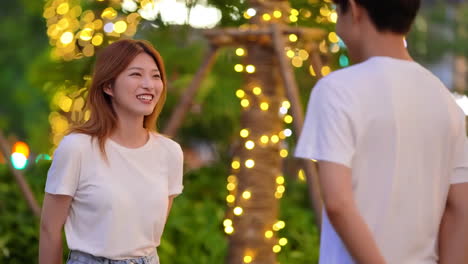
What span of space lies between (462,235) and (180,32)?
537 cm

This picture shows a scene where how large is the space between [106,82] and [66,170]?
398mm

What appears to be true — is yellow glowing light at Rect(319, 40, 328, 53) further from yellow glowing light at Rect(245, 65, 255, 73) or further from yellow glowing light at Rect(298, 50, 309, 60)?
yellow glowing light at Rect(245, 65, 255, 73)

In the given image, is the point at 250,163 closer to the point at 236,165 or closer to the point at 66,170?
the point at 236,165

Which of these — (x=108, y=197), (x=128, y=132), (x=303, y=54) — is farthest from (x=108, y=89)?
(x=303, y=54)

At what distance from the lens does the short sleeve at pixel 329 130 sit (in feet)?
8.74

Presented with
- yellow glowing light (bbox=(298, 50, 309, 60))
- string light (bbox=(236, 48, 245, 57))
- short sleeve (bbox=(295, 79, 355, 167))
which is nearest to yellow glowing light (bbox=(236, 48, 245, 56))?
string light (bbox=(236, 48, 245, 57))

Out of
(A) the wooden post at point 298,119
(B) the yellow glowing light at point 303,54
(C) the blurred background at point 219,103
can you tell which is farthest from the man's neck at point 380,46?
(B) the yellow glowing light at point 303,54

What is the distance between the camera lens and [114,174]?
367cm

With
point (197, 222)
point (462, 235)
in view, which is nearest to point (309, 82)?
point (197, 222)

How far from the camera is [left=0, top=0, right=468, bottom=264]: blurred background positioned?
7.47m

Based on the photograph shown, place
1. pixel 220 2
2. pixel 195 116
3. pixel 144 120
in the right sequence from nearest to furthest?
pixel 144 120 → pixel 220 2 → pixel 195 116

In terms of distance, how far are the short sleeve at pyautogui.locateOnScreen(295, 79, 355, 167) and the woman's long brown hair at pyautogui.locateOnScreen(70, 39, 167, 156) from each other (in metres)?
1.18

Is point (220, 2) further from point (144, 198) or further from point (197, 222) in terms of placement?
point (144, 198)

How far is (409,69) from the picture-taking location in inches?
112
